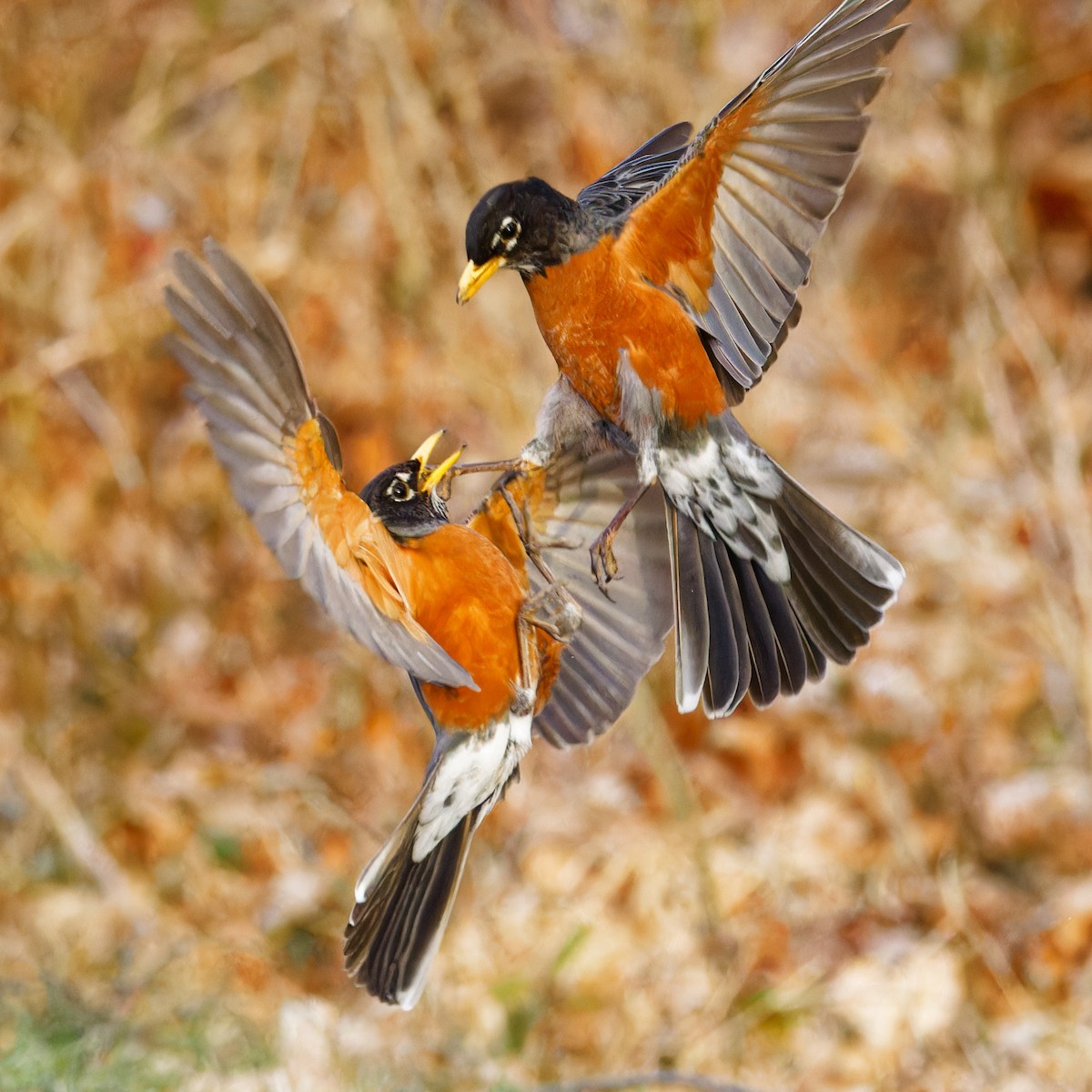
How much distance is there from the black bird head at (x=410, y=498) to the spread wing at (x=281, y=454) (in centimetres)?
26

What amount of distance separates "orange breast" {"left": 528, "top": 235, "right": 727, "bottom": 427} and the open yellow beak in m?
0.09

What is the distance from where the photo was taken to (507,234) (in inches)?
98.6

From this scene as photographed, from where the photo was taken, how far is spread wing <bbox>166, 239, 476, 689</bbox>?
2141 mm

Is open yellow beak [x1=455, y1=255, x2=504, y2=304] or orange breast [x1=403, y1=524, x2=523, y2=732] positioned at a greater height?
open yellow beak [x1=455, y1=255, x2=504, y2=304]

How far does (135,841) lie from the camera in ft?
19.2

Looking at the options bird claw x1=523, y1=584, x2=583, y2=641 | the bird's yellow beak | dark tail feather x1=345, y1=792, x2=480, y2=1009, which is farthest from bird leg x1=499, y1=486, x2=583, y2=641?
dark tail feather x1=345, y1=792, x2=480, y2=1009

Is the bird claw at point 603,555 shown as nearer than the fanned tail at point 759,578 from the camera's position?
Yes

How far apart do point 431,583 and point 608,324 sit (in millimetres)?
541

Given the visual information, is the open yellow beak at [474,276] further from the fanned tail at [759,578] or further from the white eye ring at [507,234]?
the fanned tail at [759,578]

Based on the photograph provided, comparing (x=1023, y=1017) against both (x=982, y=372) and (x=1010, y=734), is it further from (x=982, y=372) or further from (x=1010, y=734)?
(x=982, y=372)

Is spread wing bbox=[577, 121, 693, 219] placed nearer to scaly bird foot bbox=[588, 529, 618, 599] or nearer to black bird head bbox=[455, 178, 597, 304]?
black bird head bbox=[455, 178, 597, 304]

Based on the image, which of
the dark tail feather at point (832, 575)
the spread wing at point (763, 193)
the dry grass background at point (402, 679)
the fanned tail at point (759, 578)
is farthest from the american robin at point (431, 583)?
the dry grass background at point (402, 679)

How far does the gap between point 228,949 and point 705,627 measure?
2841 millimetres

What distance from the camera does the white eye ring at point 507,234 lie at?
98.3 inches
